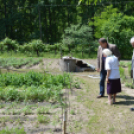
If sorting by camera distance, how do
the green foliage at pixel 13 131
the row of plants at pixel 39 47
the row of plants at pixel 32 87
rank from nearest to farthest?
the green foliage at pixel 13 131
the row of plants at pixel 32 87
the row of plants at pixel 39 47

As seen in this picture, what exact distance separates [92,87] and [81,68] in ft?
11.5

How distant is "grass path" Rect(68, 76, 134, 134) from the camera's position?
13.2 ft

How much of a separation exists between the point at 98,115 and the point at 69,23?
11.1m

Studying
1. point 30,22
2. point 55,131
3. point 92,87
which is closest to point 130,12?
point 30,22

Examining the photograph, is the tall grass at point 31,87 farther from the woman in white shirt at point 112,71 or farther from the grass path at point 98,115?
the woman in white shirt at point 112,71

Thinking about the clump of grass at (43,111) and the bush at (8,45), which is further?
the bush at (8,45)

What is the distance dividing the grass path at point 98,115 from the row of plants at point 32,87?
0.46 meters

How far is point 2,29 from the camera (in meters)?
15.9

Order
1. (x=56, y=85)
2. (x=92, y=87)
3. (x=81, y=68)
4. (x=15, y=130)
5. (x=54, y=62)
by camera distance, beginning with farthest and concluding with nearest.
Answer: (x=54, y=62) → (x=81, y=68) → (x=92, y=87) → (x=56, y=85) → (x=15, y=130)

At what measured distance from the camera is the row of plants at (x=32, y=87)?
5.56m

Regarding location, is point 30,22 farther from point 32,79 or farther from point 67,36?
point 32,79

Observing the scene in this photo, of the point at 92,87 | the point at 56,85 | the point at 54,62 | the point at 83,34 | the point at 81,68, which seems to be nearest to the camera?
the point at 56,85

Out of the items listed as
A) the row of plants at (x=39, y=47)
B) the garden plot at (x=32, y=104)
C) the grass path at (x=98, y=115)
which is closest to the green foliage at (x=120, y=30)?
the row of plants at (x=39, y=47)

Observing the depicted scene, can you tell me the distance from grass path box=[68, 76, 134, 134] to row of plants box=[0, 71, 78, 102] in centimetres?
46
